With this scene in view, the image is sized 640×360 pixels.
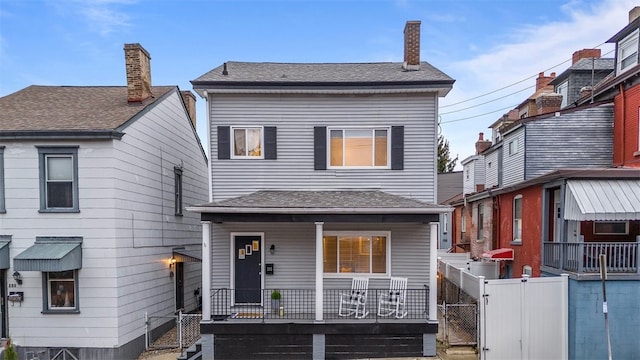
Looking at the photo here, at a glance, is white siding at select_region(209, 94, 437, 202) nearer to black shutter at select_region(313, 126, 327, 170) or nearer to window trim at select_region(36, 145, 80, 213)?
black shutter at select_region(313, 126, 327, 170)

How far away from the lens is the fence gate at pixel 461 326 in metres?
9.77

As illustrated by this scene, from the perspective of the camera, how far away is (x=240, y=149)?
11.2 meters

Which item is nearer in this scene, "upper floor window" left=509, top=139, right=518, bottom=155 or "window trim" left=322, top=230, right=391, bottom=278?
"window trim" left=322, top=230, right=391, bottom=278

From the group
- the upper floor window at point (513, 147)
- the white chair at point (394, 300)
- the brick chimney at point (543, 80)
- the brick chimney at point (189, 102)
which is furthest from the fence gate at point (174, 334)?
the brick chimney at point (543, 80)

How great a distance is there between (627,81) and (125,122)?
1579cm

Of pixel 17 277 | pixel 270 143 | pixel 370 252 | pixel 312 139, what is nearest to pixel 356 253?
pixel 370 252

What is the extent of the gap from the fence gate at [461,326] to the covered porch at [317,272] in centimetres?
82

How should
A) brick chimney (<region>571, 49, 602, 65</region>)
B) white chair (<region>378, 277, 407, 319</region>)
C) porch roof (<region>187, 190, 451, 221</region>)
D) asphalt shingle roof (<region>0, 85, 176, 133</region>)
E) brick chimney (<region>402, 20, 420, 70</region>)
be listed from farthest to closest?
brick chimney (<region>571, 49, 602, 65</region>)
brick chimney (<region>402, 20, 420, 70</region>)
white chair (<region>378, 277, 407, 319</region>)
asphalt shingle roof (<region>0, 85, 176, 133</region>)
porch roof (<region>187, 190, 451, 221</region>)

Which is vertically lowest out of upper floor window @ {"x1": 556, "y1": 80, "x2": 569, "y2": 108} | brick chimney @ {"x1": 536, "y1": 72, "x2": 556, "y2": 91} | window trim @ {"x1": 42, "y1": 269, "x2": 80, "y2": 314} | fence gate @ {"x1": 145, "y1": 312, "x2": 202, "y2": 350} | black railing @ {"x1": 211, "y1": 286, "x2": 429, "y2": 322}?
fence gate @ {"x1": 145, "y1": 312, "x2": 202, "y2": 350}

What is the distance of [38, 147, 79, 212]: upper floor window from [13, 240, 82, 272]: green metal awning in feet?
3.14

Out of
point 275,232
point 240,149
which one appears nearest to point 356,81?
point 240,149

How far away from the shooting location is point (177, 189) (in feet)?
45.3

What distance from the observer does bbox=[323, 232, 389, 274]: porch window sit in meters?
11.0

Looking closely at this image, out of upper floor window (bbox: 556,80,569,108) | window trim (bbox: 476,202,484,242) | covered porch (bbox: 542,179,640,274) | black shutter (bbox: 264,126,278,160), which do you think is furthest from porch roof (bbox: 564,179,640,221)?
upper floor window (bbox: 556,80,569,108)
